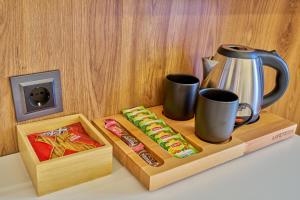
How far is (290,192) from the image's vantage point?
682mm

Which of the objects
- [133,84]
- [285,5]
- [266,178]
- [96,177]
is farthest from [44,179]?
[285,5]

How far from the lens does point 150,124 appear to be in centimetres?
81

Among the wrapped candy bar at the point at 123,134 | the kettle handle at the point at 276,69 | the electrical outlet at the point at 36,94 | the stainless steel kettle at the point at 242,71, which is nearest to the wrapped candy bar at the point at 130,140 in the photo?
the wrapped candy bar at the point at 123,134

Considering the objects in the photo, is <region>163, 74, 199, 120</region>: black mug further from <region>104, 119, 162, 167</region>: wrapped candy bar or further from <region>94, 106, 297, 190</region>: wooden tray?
<region>104, 119, 162, 167</region>: wrapped candy bar

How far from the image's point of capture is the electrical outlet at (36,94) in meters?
0.70

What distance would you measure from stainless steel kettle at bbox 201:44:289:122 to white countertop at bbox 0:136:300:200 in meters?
0.18

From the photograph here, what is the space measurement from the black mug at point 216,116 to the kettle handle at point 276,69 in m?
0.16

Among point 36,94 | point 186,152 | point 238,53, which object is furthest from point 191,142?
point 36,94

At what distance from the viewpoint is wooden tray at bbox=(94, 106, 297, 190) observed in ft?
2.18

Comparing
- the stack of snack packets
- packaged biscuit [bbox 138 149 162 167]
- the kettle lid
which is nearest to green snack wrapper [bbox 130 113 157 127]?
the stack of snack packets

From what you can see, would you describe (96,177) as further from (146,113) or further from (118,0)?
(118,0)

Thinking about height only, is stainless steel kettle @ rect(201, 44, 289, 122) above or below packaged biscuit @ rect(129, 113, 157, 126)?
above

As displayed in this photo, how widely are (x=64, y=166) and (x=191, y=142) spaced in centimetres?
33

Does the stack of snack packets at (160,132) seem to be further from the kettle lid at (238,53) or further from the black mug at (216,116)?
the kettle lid at (238,53)
